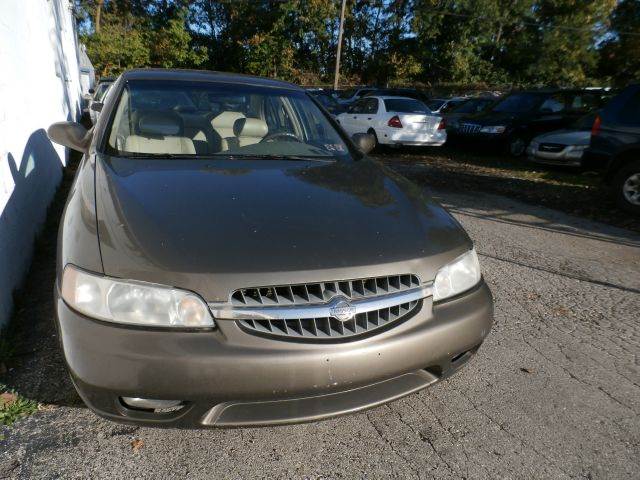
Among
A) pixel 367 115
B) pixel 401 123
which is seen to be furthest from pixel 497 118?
pixel 367 115

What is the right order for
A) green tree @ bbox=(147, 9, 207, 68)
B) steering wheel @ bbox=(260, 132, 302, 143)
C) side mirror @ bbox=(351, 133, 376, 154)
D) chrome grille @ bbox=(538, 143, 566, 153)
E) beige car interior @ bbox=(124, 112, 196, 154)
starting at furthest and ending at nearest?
green tree @ bbox=(147, 9, 207, 68)
chrome grille @ bbox=(538, 143, 566, 153)
side mirror @ bbox=(351, 133, 376, 154)
steering wheel @ bbox=(260, 132, 302, 143)
beige car interior @ bbox=(124, 112, 196, 154)

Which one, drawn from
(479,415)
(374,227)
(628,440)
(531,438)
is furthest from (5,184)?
(628,440)

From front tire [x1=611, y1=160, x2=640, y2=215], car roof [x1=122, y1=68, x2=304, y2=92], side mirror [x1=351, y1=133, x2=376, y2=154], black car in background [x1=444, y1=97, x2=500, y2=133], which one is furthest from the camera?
black car in background [x1=444, y1=97, x2=500, y2=133]

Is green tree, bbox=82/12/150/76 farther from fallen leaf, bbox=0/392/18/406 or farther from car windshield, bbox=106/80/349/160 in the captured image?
fallen leaf, bbox=0/392/18/406

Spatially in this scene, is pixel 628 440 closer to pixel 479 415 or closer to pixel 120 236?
pixel 479 415

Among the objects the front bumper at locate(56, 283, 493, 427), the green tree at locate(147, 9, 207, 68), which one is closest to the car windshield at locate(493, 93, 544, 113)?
the front bumper at locate(56, 283, 493, 427)

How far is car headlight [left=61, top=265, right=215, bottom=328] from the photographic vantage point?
170 centimetres

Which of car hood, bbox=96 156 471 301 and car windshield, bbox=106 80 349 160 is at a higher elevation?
car windshield, bbox=106 80 349 160

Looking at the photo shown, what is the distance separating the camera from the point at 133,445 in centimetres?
204

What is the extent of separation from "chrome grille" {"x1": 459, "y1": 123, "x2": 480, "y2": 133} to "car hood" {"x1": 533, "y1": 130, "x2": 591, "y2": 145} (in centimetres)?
214

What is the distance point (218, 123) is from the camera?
3.32 m

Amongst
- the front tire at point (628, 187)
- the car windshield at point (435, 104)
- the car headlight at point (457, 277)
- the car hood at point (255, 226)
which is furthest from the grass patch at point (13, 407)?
the car windshield at point (435, 104)

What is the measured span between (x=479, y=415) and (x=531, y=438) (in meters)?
0.24

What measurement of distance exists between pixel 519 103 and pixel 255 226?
11134mm
